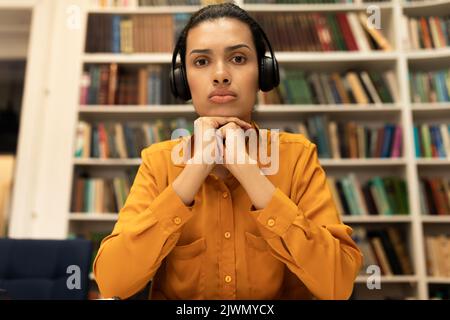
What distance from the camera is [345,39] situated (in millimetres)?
2262

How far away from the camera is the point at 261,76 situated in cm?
91

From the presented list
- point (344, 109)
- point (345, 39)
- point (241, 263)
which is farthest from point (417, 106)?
point (241, 263)

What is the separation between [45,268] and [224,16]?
99 cm

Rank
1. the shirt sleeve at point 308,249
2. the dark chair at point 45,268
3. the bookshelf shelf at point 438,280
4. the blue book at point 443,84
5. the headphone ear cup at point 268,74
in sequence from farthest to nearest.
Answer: the blue book at point 443,84 → the bookshelf shelf at point 438,280 → the dark chair at point 45,268 → the headphone ear cup at point 268,74 → the shirt sleeve at point 308,249

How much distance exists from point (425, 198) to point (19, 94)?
10.1ft

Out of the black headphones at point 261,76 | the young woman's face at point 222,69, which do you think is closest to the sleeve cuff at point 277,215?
the young woman's face at point 222,69

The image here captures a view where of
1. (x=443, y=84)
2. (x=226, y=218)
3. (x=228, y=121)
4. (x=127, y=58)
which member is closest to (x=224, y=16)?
(x=228, y=121)

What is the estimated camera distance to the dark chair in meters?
1.16

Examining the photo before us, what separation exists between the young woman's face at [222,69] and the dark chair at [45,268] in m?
0.70

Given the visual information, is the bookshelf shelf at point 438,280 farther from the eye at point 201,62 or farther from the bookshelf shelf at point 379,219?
the eye at point 201,62

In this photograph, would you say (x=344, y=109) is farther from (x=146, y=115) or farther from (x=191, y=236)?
(x=191, y=236)

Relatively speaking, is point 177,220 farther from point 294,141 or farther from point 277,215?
point 294,141

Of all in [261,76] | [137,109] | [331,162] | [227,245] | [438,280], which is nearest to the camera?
[227,245]

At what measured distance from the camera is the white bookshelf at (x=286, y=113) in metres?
2.13
